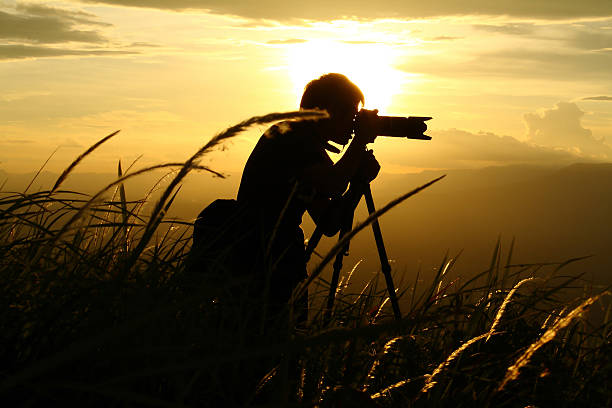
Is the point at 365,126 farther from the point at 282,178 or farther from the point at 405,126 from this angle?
the point at 282,178

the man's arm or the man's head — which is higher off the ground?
the man's head

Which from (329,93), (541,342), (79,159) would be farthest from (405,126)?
(541,342)

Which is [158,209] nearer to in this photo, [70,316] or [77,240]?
[70,316]

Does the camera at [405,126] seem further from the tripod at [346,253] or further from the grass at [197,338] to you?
the grass at [197,338]

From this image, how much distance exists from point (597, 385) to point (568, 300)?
63cm

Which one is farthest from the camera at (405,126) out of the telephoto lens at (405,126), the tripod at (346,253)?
the tripod at (346,253)

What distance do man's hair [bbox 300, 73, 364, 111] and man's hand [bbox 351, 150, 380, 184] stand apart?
18.4 inches

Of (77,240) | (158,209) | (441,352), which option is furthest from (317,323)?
(158,209)

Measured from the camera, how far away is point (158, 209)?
1209 millimetres

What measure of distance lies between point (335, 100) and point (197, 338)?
3185 mm

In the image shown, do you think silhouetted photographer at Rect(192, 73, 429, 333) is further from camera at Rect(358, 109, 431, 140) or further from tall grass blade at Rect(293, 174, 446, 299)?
tall grass blade at Rect(293, 174, 446, 299)

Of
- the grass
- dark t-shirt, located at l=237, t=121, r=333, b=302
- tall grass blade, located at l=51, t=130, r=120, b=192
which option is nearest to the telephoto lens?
dark t-shirt, located at l=237, t=121, r=333, b=302

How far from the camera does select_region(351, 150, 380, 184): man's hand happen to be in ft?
14.3

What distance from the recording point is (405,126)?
4.82 meters
